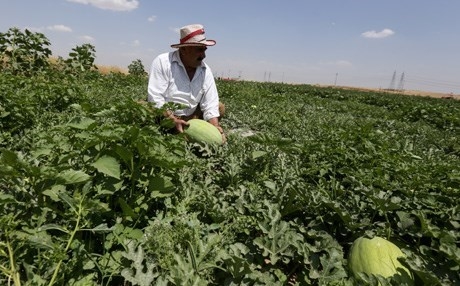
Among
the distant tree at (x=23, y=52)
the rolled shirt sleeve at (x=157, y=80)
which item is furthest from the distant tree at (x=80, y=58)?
the rolled shirt sleeve at (x=157, y=80)

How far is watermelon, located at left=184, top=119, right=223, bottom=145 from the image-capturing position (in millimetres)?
4086

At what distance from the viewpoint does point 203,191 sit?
292 cm

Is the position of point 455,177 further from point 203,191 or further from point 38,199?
point 38,199

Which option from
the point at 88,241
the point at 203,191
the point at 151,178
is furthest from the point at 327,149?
the point at 88,241

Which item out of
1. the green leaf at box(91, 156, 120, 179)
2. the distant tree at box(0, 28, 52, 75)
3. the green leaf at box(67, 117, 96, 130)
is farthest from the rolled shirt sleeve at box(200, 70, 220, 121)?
the distant tree at box(0, 28, 52, 75)

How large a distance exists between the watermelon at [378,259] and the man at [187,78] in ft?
8.12

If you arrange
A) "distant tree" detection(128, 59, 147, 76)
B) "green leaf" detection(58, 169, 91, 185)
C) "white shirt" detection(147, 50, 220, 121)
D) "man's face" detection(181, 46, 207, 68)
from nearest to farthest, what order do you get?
"green leaf" detection(58, 169, 91, 185), "man's face" detection(181, 46, 207, 68), "white shirt" detection(147, 50, 220, 121), "distant tree" detection(128, 59, 147, 76)

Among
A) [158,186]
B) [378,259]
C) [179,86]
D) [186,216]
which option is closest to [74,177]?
[158,186]

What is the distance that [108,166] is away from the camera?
216 centimetres

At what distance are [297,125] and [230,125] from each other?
46.9 inches

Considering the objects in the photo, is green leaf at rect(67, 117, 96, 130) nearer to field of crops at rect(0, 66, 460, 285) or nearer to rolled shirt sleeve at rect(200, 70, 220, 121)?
field of crops at rect(0, 66, 460, 285)

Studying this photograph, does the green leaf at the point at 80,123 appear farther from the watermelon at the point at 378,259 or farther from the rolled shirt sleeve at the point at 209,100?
the rolled shirt sleeve at the point at 209,100

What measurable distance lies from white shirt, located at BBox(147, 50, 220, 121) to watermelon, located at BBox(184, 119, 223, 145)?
60 centimetres

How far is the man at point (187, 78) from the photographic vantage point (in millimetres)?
4434
